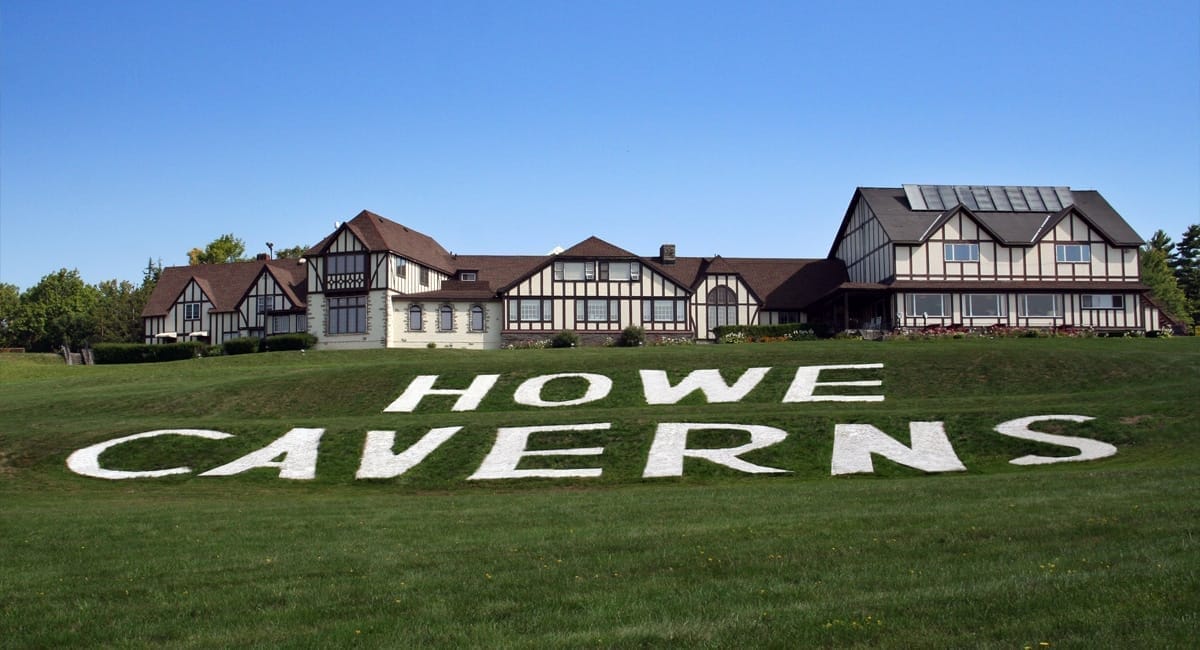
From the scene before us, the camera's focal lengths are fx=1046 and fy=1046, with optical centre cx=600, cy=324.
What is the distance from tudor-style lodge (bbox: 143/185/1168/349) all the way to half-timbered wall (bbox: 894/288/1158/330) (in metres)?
0.09

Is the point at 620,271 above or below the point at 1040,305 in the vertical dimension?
above

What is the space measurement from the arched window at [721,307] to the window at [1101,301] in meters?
22.5

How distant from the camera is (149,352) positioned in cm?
6888

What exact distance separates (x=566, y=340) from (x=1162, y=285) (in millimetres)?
64457

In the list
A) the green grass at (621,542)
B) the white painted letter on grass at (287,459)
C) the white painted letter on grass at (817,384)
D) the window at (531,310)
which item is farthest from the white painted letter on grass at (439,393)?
the window at (531,310)

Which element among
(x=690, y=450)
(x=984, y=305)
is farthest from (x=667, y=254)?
(x=690, y=450)

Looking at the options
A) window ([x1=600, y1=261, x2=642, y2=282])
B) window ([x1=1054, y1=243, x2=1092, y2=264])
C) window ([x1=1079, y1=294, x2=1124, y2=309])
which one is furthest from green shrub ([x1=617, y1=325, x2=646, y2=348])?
window ([x1=1079, y1=294, x2=1124, y2=309])

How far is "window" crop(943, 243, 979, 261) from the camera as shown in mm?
67562

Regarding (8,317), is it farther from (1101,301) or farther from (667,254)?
(1101,301)

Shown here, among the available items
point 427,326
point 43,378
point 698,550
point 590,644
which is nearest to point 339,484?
point 698,550

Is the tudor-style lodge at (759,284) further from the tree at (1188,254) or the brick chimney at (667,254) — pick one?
the tree at (1188,254)

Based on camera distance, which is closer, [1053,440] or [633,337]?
[1053,440]

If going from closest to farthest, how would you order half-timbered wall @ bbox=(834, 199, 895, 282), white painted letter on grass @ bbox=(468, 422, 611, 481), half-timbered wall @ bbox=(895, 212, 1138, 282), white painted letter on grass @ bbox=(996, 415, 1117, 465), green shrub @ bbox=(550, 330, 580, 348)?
white painted letter on grass @ bbox=(996, 415, 1117, 465)
white painted letter on grass @ bbox=(468, 422, 611, 481)
green shrub @ bbox=(550, 330, 580, 348)
half-timbered wall @ bbox=(895, 212, 1138, 282)
half-timbered wall @ bbox=(834, 199, 895, 282)

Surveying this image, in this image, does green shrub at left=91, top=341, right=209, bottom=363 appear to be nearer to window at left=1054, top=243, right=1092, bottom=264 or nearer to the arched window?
the arched window
